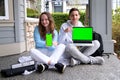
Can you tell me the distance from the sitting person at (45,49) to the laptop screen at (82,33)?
0.29 meters

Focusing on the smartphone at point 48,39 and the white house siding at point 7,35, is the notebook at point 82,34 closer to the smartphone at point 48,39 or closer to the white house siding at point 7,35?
the smartphone at point 48,39

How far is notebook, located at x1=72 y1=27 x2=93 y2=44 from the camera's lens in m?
4.02

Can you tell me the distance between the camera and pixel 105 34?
5.56m

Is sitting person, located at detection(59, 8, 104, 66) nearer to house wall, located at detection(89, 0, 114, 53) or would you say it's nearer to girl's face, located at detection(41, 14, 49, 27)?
girl's face, located at detection(41, 14, 49, 27)

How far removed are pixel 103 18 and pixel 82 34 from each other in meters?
1.64

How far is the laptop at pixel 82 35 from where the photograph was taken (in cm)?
402

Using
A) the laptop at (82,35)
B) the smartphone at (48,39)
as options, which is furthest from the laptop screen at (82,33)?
the smartphone at (48,39)

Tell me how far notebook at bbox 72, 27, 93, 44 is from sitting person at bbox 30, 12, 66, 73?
0.28 m

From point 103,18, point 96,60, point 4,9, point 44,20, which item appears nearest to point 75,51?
point 96,60

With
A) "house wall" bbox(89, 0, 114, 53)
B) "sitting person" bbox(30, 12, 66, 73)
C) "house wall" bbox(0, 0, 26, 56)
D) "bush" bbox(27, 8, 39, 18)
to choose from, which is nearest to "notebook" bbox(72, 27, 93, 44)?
"sitting person" bbox(30, 12, 66, 73)

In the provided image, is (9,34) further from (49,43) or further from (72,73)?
(72,73)

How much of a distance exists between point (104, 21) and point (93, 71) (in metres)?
2.07

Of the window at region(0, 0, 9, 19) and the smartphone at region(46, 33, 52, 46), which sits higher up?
the window at region(0, 0, 9, 19)

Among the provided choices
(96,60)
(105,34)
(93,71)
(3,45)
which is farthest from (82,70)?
(3,45)
